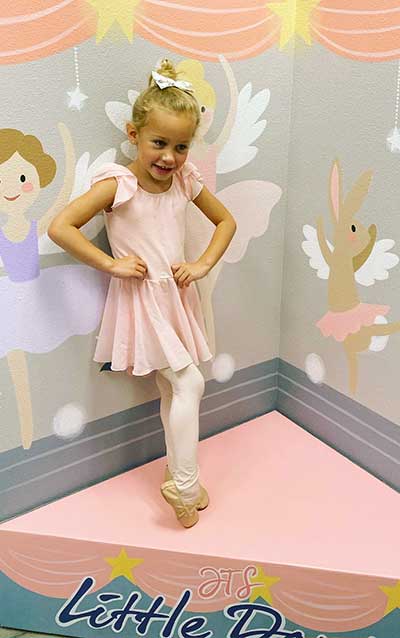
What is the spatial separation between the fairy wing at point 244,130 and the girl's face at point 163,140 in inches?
9.1

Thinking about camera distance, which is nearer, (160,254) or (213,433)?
(160,254)

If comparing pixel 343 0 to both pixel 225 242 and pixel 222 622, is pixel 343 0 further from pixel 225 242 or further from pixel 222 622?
pixel 222 622

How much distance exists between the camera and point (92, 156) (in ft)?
4.21

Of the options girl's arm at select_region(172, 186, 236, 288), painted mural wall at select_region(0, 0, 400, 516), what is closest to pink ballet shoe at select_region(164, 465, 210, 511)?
painted mural wall at select_region(0, 0, 400, 516)

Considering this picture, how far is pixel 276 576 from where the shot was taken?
1.29 meters

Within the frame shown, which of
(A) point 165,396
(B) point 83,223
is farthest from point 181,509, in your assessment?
(B) point 83,223

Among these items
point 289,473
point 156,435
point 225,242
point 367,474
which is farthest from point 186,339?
point 367,474

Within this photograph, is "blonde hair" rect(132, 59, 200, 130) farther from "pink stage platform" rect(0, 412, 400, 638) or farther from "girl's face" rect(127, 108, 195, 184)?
"pink stage platform" rect(0, 412, 400, 638)

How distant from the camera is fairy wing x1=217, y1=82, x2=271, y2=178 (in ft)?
4.75

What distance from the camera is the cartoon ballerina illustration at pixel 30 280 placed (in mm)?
1214

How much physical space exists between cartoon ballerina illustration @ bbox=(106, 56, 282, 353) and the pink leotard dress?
109mm

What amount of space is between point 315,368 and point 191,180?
1.89ft

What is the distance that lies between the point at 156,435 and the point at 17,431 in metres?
0.34

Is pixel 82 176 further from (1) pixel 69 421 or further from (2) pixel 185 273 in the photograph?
(1) pixel 69 421
